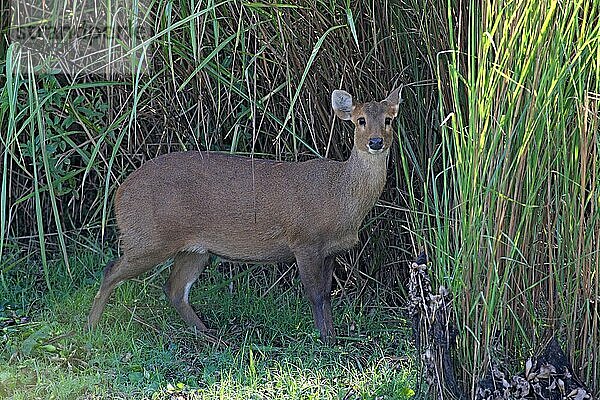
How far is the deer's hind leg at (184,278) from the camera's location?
541 cm

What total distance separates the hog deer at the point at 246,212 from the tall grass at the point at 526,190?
57.6 inches

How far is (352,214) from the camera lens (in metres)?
5.19

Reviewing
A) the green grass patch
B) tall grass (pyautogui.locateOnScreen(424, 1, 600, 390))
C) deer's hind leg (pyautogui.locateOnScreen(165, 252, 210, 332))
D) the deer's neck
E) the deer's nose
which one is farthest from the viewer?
deer's hind leg (pyautogui.locateOnScreen(165, 252, 210, 332))

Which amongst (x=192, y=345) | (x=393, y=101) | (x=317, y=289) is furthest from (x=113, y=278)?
(x=393, y=101)

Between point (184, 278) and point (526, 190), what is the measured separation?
2.35 meters

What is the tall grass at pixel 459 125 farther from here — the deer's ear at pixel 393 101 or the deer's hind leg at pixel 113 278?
the deer's hind leg at pixel 113 278

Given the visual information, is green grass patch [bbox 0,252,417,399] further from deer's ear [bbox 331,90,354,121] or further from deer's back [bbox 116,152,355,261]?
deer's ear [bbox 331,90,354,121]

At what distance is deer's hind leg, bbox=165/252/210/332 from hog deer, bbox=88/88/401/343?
17 cm

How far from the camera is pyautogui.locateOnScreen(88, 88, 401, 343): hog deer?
5168 millimetres

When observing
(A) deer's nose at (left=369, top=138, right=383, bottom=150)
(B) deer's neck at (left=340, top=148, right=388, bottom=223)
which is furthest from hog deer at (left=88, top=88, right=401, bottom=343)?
(A) deer's nose at (left=369, top=138, right=383, bottom=150)

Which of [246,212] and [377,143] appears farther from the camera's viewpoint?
[246,212]

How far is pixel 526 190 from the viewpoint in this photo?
3609mm

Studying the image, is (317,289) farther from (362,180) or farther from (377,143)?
(377,143)

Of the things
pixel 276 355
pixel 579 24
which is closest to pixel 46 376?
pixel 276 355
